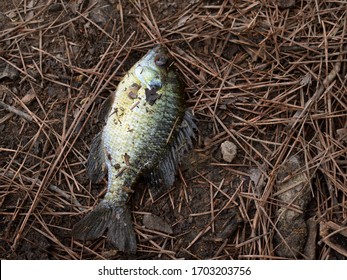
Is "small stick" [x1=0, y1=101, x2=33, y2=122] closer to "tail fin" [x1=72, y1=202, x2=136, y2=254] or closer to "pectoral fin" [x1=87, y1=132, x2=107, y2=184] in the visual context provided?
"pectoral fin" [x1=87, y1=132, x2=107, y2=184]

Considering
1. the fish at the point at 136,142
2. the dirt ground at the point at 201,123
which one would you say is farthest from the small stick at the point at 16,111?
the fish at the point at 136,142

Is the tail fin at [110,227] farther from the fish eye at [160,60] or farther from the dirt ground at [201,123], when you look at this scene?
the fish eye at [160,60]

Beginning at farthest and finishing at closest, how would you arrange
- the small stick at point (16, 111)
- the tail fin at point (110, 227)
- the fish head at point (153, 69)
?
the small stick at point (16, 111) → the fish head at point (153, 69) → the tail fin at point (110, 227)

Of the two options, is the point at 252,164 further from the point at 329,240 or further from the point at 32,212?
the point at 32,212

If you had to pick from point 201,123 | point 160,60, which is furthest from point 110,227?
point 160,60

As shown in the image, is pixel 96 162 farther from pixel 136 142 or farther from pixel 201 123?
pixel 201 123

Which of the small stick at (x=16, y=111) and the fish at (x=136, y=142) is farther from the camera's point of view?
the small stick at (x=16, y=111)

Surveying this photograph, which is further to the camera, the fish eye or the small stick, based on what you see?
the small stick

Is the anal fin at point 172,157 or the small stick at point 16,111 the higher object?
the small stick at point 16,111

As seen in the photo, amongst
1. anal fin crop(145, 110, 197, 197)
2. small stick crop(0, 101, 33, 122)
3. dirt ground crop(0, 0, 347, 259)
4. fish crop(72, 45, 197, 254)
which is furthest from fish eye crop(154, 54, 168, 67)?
small stick crop(0, 101, 33, 122)
